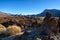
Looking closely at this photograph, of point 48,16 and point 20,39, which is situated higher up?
point 48,16

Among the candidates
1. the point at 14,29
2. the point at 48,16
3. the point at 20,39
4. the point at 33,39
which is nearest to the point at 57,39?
the point at 33,39

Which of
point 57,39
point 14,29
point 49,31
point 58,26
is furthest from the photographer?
point 14,29

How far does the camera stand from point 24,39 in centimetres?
1645

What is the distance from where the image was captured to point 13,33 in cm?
2052

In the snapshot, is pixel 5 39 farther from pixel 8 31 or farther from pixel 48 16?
pixel 48 16

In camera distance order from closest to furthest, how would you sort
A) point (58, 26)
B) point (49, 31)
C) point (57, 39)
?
1. point (57, 39)
2. point (49, 31)
3. point (58, 26)

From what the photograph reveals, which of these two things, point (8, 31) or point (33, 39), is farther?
point (8, 31)

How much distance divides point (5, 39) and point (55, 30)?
5.30 m

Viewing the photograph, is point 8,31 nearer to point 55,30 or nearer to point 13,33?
point 13,33

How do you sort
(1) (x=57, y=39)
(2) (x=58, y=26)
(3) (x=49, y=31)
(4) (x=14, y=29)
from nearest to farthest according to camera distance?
1. (1) (x=57, y=39)
2. (3) (x=49, y=31)
3. (2) (x=58, y=26)
4. (4) (x=14, y=29)

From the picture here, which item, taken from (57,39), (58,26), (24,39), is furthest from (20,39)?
(58,26)

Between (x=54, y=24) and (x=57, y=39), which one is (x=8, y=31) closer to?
(x=54, y=24)

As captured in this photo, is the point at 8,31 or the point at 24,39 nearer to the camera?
the point at 24,39

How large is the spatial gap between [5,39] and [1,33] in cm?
314
